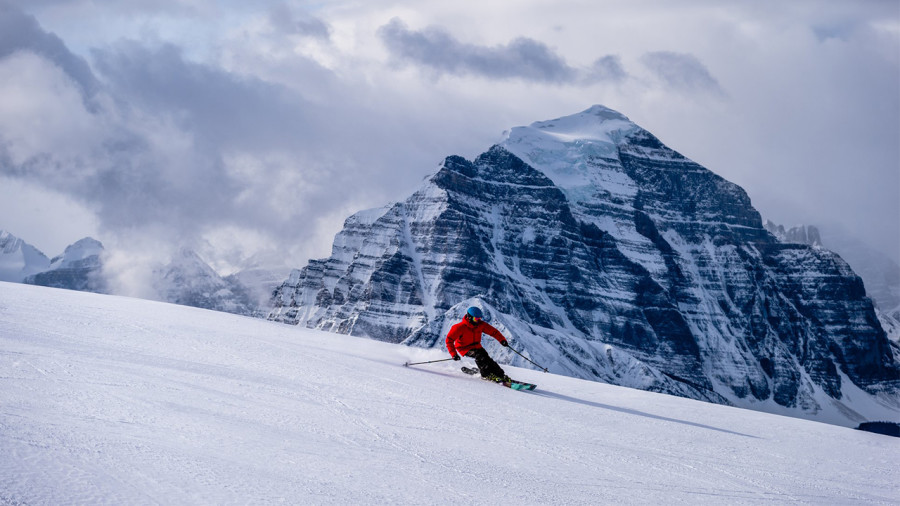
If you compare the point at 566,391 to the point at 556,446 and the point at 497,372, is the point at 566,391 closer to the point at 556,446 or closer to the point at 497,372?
the point at 497,372

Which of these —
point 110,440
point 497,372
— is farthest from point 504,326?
point 110,440

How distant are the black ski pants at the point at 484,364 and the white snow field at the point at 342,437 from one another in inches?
43.8

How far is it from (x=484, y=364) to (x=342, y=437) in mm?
10516

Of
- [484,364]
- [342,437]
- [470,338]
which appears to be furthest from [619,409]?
[342,437]

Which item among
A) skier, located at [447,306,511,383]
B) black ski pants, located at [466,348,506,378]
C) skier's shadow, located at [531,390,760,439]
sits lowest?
skier's shadow, located at [531,390,760,439]

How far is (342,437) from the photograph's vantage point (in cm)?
1182

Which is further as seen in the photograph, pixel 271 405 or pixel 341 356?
pixel 341 356

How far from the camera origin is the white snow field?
922 centimetres

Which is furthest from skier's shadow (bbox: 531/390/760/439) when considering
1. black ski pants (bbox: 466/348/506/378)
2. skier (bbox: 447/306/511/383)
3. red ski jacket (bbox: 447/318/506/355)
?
red ski jacket (bbox: 447/318/506/355)

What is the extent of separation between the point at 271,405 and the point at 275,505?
4.80 metres

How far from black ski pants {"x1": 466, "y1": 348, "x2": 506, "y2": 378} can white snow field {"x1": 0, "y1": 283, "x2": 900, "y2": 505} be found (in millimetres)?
1112

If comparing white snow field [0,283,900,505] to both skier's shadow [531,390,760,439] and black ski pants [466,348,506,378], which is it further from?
black ski pants [466,348,506,378]

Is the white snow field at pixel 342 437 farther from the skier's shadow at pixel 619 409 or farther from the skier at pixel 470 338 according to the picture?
the skier at pixel 470 338

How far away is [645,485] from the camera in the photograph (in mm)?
11586
